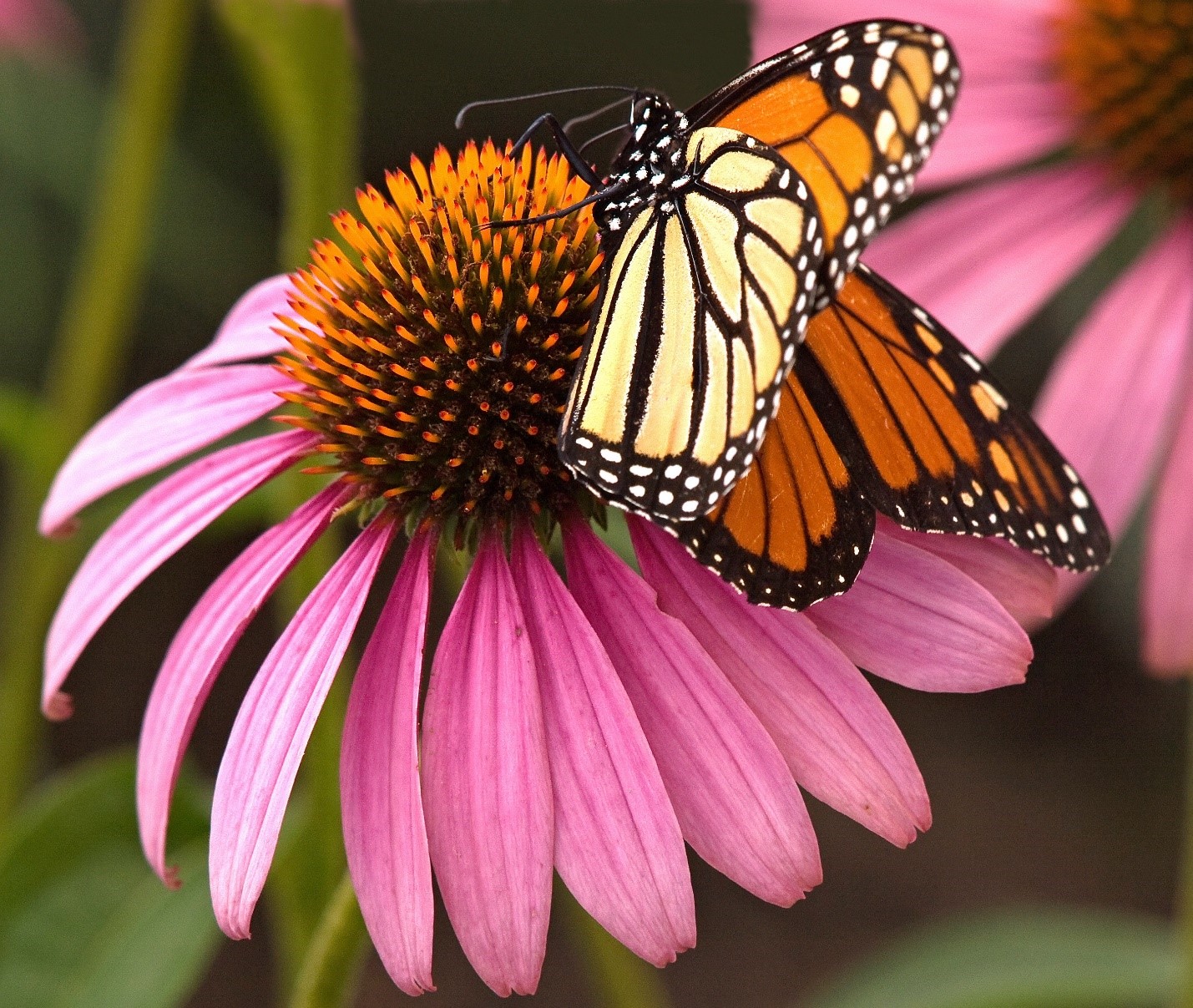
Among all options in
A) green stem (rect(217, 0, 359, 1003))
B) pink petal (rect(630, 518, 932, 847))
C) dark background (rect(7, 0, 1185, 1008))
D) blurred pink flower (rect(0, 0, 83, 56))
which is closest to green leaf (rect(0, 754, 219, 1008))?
green stem (rect(217, 0, 359, 1003))

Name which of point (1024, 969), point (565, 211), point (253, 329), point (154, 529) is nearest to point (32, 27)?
point (253, 329)

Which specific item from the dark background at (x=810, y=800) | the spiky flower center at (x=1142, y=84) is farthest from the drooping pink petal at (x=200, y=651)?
the dark background at (x=810, y=800)

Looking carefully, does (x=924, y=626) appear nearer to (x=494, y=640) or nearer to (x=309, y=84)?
(x=494, y=640)

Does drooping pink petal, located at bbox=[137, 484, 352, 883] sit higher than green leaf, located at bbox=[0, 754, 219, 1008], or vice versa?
drooping pink petal, located at bbox=[137, 484, 352, 883]

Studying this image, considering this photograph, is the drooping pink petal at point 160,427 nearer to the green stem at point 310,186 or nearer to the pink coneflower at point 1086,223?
the green stem at point 310,186

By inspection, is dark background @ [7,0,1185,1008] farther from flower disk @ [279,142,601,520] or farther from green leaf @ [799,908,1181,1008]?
flower disk @ [279,142,601,520]
